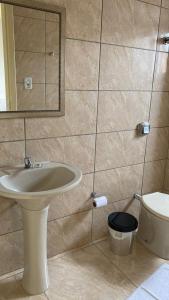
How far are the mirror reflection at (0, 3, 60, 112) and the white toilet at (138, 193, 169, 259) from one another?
1.07 metres

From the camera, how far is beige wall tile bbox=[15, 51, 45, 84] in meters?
1.47

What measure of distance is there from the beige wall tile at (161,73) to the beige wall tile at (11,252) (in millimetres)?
1615

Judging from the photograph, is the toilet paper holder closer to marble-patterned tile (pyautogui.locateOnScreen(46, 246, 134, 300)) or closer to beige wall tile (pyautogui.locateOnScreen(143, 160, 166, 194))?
marble-patterned tile (pyautogui.locateOnScreen(46, 246, 134, 300))

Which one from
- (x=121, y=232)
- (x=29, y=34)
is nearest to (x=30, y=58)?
(x=29, y=34)

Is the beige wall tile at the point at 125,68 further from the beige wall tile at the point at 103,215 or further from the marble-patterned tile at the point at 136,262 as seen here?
the marble-patterned tile at the point at 136,262

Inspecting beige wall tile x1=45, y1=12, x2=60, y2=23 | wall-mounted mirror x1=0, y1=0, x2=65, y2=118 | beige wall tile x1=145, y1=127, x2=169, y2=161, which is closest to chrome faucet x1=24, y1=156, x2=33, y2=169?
wall-mounted mirror x1=0, y1=0, x2=65, y2=118

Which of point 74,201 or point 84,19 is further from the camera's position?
point 74,201

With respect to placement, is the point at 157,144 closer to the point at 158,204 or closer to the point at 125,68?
the point at 158,204

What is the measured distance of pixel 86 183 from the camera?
195 centimetres

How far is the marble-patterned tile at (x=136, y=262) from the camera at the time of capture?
1.82 meters

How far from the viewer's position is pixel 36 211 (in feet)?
4.73

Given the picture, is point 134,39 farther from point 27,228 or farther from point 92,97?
point 27,228

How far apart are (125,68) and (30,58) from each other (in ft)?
2.46

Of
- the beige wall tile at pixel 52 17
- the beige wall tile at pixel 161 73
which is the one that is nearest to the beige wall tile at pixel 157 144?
the beige wall tile at pixel 161 73
